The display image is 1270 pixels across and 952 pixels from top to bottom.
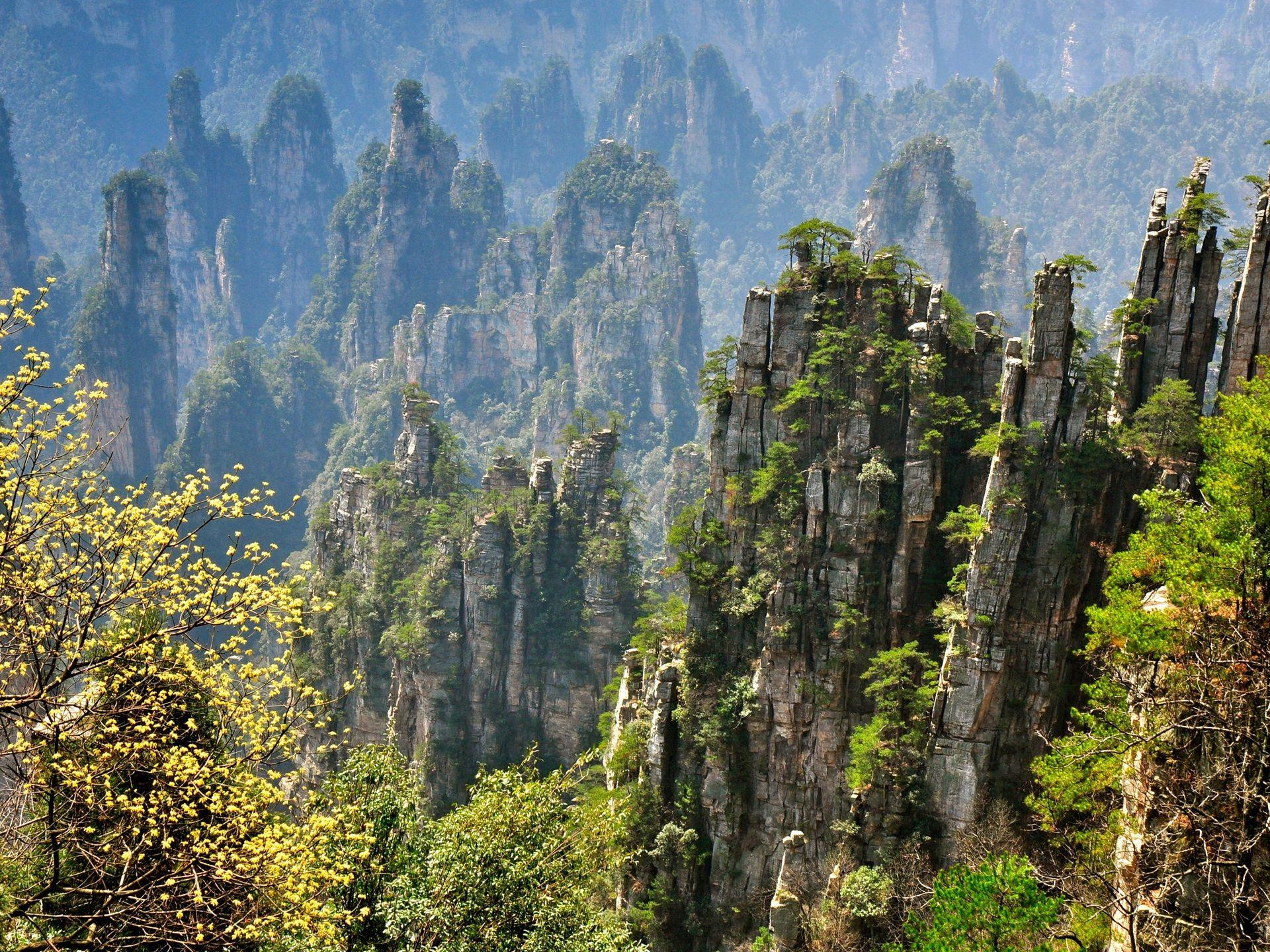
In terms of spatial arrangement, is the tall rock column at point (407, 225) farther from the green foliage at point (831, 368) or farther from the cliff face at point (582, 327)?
the green foliage at point (831, 368)

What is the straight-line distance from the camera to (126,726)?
14.4m

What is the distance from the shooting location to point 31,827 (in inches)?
550

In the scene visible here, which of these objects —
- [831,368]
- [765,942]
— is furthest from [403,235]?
[765,942]

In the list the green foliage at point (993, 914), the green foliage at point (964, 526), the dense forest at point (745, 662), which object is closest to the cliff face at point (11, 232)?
the dense forest at point (745, 662)

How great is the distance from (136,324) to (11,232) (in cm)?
2129

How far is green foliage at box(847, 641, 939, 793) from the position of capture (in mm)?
26266

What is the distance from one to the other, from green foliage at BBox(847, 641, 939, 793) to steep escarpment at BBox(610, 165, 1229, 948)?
0.07m

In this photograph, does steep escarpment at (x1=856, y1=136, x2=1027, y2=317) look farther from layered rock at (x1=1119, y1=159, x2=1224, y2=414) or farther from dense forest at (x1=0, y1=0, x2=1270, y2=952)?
layered rock at (x1=1119, y1=159, x2=1224, y2=414)

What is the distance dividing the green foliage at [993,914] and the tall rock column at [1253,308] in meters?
13.5

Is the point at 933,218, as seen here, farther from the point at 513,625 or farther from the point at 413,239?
the point at 513,625

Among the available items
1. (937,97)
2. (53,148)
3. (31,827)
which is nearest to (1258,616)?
(31,827)

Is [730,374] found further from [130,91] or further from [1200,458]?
[130,91]

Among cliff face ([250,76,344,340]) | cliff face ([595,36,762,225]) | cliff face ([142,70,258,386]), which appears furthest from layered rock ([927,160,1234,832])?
cliff face ([595,36,762,225])

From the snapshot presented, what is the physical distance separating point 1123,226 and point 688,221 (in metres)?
73.7
